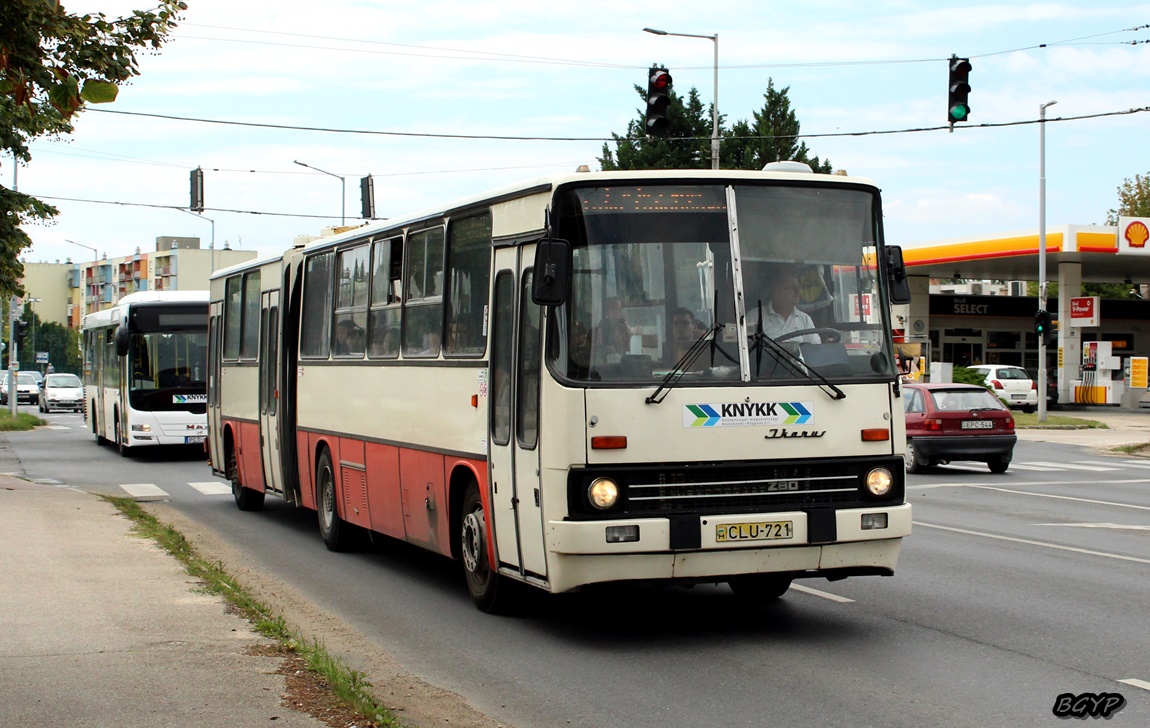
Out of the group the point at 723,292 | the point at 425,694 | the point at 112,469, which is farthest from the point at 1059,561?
the point at 112,469

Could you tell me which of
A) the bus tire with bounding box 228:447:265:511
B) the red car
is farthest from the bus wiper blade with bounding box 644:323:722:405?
the red car

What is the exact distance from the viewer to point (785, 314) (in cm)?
902

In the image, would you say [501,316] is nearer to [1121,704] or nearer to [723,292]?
[723,292]

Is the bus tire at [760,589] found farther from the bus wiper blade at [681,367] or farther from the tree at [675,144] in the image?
the tree at [675,144]

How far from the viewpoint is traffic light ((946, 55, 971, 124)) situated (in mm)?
22469

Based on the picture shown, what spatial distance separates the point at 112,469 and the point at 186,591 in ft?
56.6

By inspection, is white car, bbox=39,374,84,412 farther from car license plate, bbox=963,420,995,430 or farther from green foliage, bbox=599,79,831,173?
car license plate, bbox=963,420,995,430

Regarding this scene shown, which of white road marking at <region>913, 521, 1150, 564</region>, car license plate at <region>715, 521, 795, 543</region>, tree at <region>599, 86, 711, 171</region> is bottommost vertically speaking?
white road marking at <region>913, 521, 1150, 564</region>

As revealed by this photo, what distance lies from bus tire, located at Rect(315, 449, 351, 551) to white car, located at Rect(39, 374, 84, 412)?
51.6 meters

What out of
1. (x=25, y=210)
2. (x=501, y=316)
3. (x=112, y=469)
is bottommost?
(x=112, y=469)

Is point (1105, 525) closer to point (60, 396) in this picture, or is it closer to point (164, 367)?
point (164, 367)

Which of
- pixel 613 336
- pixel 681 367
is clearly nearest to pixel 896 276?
pixel 681 367

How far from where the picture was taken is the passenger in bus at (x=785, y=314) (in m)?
8.97

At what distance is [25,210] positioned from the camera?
22625 millimetres
